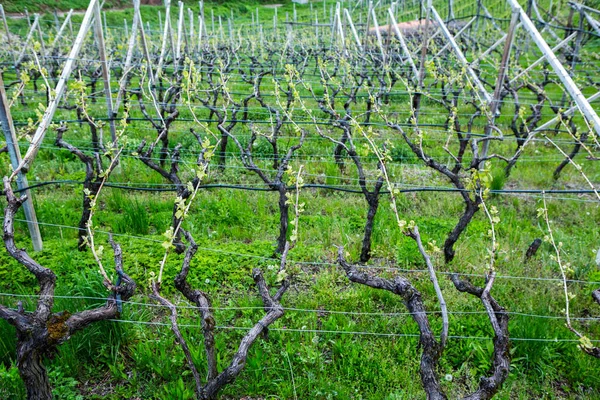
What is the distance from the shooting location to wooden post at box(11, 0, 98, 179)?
3291 mm

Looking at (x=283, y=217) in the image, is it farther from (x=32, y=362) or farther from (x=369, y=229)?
(x=32, y=362)

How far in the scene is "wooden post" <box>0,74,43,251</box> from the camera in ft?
11.7

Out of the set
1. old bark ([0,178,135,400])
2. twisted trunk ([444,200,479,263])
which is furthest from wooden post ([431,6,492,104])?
old bark ([0,178,135,400])

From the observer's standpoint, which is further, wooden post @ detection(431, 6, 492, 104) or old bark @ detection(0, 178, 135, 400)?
wooden post @ detection(431, 6, 492, 104)

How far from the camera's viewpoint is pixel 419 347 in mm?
2771

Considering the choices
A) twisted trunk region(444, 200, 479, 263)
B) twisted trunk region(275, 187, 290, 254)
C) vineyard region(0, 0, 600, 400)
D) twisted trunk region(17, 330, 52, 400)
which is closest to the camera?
twisted trunk region(17, 330, 52, 400)

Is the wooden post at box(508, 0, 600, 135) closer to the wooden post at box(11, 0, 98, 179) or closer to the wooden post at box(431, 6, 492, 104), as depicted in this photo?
the wooden post at box(431, 6, 492, 104)

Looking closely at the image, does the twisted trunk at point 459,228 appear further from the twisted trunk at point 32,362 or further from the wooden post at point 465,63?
the twisted trunk at point 32,362

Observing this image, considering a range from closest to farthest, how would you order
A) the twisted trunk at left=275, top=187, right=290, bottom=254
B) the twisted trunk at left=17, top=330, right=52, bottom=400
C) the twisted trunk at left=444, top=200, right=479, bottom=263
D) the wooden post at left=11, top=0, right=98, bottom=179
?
the twisted trunk at left=17, top=330, right=52, bottom=400
the wooden post at left=11, top=0, right=98, bottom=179
the twisted trunk at left=444, top=200, right=479, bottom=263
the twisted trunk at left=275, top=187, right=290, bottom=254

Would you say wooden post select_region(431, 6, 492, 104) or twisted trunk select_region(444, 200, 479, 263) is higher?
wooden post select_region(431, 6, 492, 104)

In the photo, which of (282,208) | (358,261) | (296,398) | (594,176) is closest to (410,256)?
(358,261)

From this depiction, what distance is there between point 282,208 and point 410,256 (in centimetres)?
115

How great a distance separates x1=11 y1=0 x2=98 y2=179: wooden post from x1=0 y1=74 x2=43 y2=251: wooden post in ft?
0.39

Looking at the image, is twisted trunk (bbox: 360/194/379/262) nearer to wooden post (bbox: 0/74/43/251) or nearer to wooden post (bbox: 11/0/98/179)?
wooden post (bbox: 11/0/98/179)
